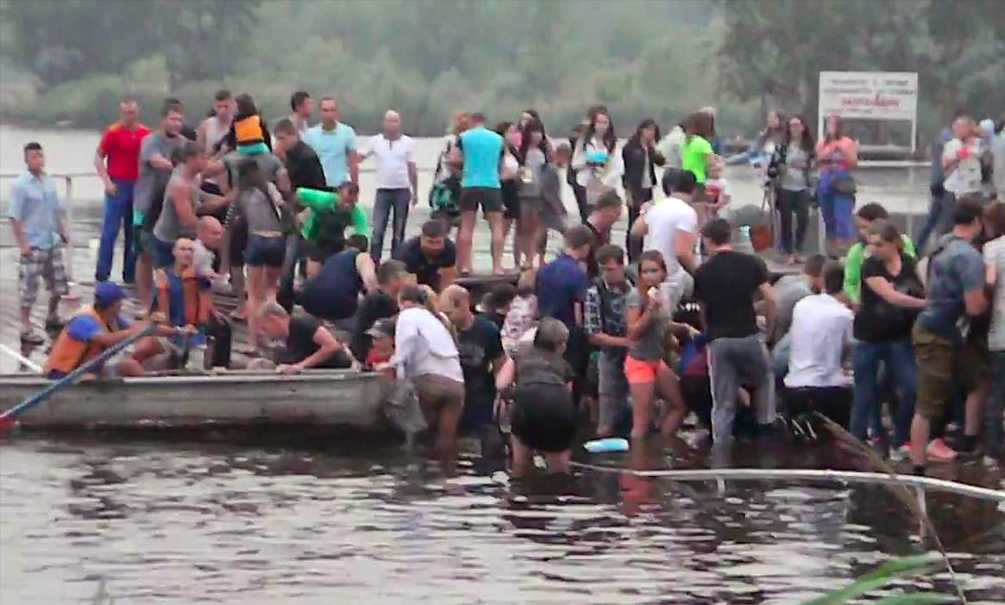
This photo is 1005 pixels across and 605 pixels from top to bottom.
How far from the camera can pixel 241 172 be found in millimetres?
17938

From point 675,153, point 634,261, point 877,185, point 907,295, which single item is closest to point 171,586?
point 907,295

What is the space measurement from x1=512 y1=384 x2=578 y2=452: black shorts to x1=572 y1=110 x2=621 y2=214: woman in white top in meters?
7.20

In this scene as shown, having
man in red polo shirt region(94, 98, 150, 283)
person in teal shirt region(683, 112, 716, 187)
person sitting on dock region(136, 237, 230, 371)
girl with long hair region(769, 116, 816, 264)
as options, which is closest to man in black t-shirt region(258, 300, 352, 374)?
person sitting on dock region(136, 237, 230, 371)

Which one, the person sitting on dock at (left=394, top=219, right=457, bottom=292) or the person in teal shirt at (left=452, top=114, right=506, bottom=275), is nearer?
the person sitting on dock at (left=394, top=219, right=457, bottom=292)

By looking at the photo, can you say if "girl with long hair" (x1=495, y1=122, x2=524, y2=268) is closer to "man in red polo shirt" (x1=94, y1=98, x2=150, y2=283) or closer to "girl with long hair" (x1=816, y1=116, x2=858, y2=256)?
"girl with long hair" (x1=816, y1=116, x2=858, y2=256)

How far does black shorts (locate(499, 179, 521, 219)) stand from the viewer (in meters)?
21.0

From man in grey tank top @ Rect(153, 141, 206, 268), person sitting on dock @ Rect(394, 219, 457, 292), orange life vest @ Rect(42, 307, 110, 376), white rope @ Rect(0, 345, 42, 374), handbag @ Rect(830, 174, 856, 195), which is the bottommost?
white rope @ Rect(0, 345, 42, 374)

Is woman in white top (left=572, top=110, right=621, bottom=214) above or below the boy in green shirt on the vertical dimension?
above

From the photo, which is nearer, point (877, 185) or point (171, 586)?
point (171, 586)

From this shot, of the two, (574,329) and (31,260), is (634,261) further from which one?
(31,260)

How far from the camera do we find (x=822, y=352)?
15.3 m

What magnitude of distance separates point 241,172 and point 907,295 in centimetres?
560

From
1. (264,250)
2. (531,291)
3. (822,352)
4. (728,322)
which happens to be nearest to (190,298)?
(264,250)

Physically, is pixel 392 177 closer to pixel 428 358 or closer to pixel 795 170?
pixel 795 170
